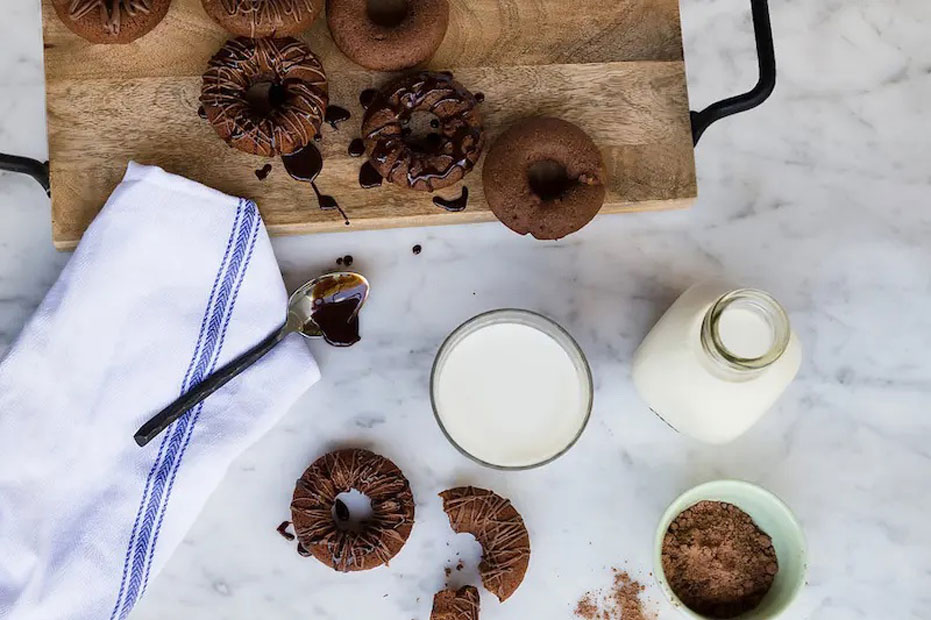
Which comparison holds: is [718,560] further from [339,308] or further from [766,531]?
[339,308]

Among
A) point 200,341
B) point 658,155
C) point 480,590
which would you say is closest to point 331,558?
point 480,590

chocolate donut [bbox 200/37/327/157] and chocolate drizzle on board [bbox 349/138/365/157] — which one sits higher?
chocolate donut [bbox 200/37/327/157]

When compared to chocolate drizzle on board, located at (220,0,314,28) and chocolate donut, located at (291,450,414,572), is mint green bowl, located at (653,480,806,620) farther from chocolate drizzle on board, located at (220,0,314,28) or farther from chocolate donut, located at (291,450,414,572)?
chocolate drizzle on board, located at (220,0,314,28)

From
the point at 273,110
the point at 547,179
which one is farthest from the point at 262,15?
the point at 547,179

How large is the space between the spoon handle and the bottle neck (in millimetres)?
738

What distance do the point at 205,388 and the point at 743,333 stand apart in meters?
0.90

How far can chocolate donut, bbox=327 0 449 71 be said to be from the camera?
4.99 feet

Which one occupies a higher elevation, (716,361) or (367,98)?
(367,98)

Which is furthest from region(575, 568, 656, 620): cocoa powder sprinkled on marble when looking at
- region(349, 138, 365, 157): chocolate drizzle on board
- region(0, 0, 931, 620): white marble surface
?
region(349, 138, 365, 157): chocolate drizzle on board

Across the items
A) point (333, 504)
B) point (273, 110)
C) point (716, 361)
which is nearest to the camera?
point (716, 361)

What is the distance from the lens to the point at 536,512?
1679mm

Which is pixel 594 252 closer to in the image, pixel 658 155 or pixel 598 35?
pixel 658 155

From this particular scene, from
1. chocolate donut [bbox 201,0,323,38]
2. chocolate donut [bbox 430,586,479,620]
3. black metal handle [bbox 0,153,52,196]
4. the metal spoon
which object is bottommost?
chocolate donut [bbox 430,586,479,620]

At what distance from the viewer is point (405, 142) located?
5.09ft
